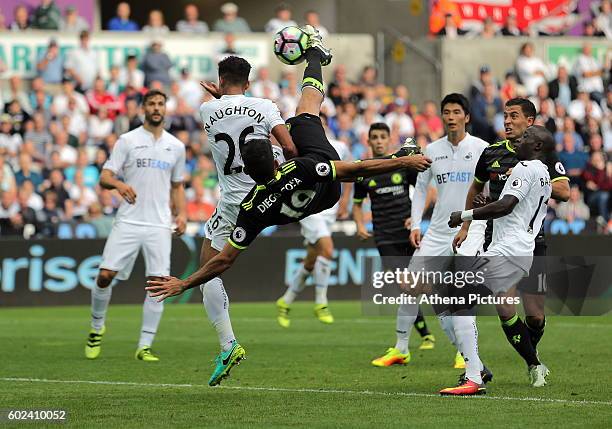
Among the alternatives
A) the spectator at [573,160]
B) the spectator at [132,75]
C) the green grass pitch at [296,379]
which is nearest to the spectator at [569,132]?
the spectator at [573,160]

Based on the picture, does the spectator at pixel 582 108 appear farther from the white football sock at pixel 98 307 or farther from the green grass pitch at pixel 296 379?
the white football sock at pixel 98 307

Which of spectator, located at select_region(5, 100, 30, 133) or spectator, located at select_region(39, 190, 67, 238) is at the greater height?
spectator, located at select_region(5, 100, 30, 133)

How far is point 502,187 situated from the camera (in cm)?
1092

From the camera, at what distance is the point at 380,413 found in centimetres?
893

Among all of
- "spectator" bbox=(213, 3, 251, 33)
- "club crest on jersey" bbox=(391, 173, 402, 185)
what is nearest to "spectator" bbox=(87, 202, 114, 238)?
"spectator" bbox=(213, 3, 251, 33)

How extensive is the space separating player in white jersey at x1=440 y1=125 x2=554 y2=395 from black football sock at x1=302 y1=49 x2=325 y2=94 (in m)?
1.56

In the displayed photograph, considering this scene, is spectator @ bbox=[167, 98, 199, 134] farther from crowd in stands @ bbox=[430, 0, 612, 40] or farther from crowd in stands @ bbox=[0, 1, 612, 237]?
crowd in stands @ bbox=[430, 0, 612, 40]

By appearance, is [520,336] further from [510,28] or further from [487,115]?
[510,28]

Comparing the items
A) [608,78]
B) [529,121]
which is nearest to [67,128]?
[608,78]

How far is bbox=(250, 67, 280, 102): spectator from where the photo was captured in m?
24.8

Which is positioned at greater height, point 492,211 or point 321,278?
point 492,211

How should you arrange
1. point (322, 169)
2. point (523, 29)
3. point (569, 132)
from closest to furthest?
point (322, 169), point (569, 132), point (523, 29)

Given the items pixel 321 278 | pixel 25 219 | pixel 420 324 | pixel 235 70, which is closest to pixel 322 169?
pixel 235 70

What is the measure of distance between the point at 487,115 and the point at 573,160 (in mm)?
2273
